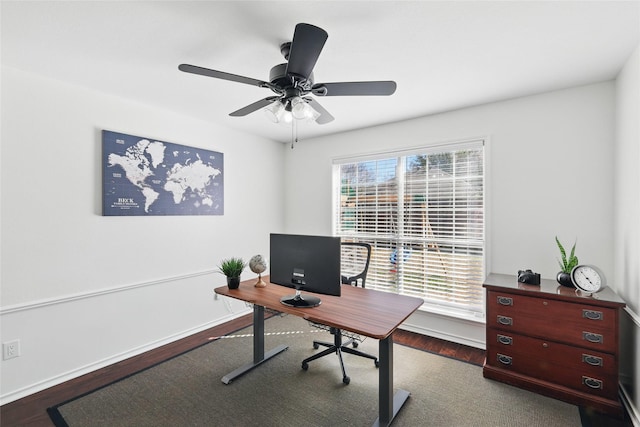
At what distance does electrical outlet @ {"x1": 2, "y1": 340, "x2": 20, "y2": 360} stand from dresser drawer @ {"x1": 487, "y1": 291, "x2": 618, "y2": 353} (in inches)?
143

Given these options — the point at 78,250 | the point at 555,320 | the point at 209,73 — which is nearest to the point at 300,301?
the point at 209,73

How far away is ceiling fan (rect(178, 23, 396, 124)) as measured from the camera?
138 centimetres

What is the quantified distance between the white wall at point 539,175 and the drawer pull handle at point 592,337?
65 centimetres

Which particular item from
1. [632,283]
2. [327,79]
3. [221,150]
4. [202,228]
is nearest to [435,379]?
[632,283]

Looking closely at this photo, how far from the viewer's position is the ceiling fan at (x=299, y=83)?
1383mm

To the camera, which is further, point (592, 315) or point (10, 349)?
point (10, 349)

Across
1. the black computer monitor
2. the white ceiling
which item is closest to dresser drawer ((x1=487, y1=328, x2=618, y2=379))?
the black computer monitor

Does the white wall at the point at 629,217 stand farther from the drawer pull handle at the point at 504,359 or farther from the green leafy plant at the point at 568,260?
the drawer pull handle at the point at 504,359

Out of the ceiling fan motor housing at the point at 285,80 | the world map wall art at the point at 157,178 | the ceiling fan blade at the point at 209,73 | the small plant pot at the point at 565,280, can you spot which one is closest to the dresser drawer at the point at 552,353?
the small plant pot at the point at 565,280

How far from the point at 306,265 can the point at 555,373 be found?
6.49 feet

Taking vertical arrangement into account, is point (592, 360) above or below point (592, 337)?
below

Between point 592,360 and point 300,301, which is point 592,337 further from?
point 300,301

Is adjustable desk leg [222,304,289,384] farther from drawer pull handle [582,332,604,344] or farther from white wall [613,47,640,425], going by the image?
white wall [613,47,640,425]

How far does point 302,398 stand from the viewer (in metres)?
2.14
